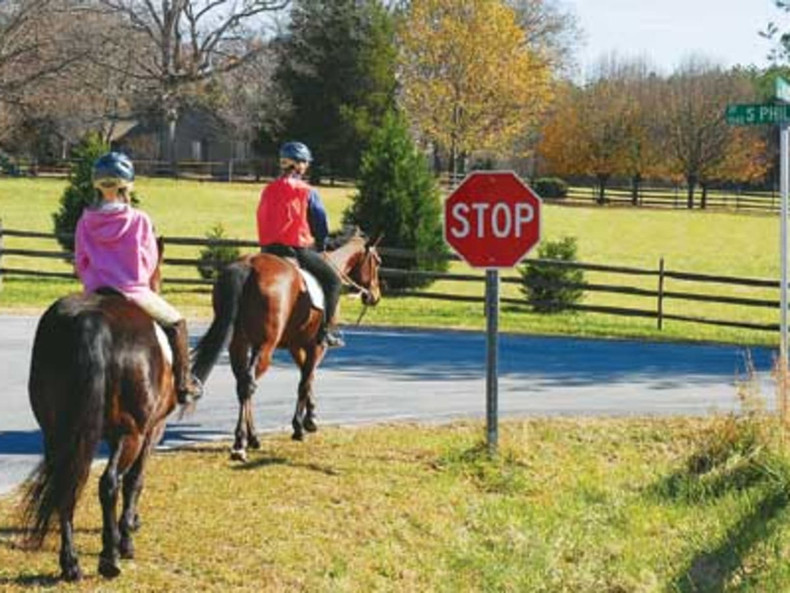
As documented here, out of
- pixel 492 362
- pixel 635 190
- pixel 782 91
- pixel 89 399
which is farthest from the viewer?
pixel 635 190

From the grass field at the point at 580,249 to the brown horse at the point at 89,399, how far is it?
15014 millimetres

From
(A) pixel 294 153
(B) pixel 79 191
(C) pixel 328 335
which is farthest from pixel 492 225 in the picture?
(B) pixel 79 191

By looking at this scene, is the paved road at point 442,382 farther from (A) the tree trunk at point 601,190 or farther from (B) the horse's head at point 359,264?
(A) the tree trunk at point 601,190

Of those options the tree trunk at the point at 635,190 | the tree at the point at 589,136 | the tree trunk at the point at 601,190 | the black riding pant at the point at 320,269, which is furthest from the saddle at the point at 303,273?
the tree at the point at 589,136

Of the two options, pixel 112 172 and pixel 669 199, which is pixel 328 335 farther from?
pixel 669 199

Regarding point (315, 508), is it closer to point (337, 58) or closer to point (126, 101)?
point (337, 58)

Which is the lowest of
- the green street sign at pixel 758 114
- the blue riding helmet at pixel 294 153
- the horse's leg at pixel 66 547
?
the horse's leg at pixel 66 547

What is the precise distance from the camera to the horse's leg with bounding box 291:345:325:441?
10.8 m

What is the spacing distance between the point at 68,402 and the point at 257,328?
3.61 m

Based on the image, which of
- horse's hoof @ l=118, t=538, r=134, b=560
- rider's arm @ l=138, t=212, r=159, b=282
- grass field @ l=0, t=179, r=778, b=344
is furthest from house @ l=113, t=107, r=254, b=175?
horse's hoof @ l=118, t=538, r=134, b=560

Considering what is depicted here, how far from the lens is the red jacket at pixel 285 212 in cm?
1043

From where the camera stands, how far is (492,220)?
976 centimetres

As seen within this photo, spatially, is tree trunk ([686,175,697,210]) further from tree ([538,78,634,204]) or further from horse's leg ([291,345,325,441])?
horse's leg ([291,345,325,441])

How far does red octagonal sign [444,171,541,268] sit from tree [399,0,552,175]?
50846 mm
